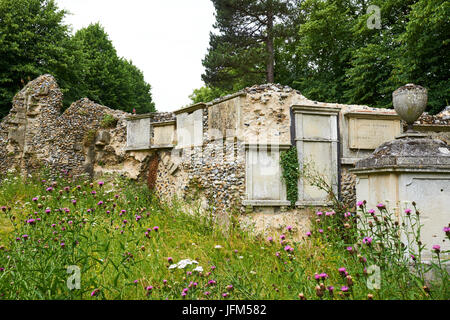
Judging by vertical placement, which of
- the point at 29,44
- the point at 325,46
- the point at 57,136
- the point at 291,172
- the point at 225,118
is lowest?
the point at 291,172

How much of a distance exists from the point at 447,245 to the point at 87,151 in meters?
9.51

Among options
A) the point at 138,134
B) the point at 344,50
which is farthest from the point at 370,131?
the point at 344,50

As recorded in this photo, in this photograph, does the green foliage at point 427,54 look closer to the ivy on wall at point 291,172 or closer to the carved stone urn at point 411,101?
the carved stone urn at point 411,101

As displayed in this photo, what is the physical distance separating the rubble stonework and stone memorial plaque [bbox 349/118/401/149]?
0.10ft

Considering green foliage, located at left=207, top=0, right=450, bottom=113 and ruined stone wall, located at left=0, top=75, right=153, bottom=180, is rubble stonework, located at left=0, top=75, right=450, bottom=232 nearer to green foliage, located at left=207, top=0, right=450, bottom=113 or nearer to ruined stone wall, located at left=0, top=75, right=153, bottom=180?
ruined stone wall, located at left=0, top=75, right=153, bottom=180

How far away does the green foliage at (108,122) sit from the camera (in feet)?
32.2

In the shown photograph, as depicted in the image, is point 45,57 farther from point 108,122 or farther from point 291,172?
point 291,172

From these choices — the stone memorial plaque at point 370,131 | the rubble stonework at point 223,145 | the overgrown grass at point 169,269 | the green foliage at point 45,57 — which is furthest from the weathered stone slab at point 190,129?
the green foliage at point 45,57

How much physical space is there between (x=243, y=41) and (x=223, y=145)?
12862 millimetres

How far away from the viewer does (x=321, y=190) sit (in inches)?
247

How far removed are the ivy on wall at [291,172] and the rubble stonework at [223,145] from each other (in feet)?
0.62

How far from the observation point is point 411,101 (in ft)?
16.0

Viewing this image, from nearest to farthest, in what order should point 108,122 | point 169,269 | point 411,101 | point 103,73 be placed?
point 169,269 < point 411,101 < point 108,122 < point 103,73

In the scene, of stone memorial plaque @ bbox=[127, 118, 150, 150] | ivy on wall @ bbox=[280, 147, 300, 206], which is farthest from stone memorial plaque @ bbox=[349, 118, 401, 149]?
stone memorial plaque @ bbox=[127, 118, 150, 150]
